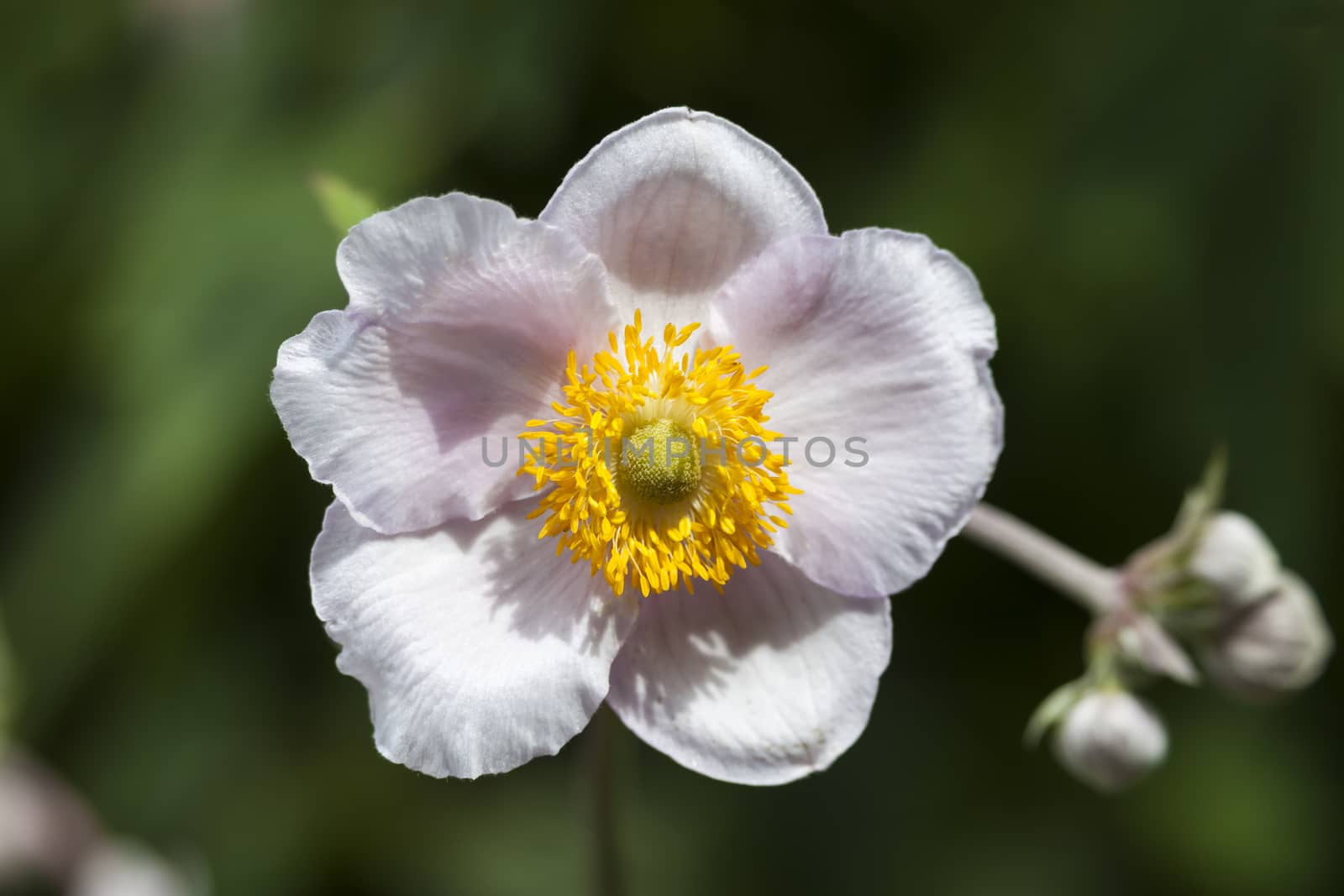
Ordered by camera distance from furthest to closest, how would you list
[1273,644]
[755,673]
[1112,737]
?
[1273,644] < [1112,737] < [755,673]

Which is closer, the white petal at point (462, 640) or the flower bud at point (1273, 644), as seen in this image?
the white petal at point (462, 640)

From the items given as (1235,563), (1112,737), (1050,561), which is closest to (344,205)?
(1050,561)

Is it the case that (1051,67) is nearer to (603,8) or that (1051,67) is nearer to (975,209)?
(975,209)

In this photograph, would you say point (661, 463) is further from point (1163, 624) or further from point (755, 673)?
point (1163, 624)

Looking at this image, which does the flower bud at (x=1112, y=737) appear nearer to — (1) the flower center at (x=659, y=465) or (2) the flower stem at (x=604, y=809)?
(1) the flower center at (x=659, y=465)

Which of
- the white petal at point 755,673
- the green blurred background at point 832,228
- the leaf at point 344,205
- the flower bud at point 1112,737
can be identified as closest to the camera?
the white petal at point 755,673

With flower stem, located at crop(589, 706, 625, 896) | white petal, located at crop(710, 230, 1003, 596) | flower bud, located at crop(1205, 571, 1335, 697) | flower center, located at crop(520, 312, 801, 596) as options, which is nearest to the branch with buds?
flower bud, located at crop(1205, 571, 1335, 697)

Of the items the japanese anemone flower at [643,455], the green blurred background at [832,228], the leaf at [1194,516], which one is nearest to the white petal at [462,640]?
the japanese anemone flower at [643,455]
